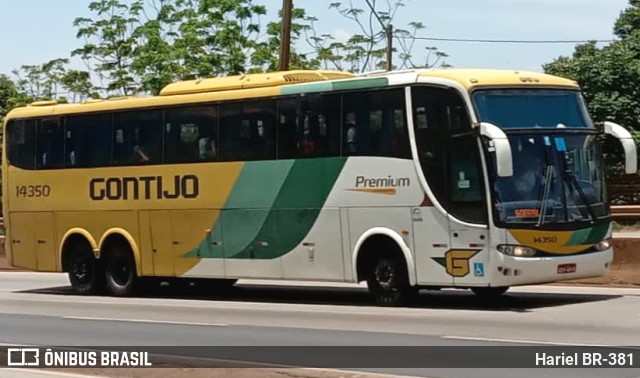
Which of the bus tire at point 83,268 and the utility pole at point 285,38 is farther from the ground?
the utility pole at point 285,38

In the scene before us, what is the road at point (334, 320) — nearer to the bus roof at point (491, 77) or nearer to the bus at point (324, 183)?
the bus at point (324, 183)

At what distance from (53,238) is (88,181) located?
5.30ft

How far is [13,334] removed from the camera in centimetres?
1585

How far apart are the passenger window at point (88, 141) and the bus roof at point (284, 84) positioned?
207 millimetres

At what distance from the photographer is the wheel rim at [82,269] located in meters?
23.7

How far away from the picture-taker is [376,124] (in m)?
18.5

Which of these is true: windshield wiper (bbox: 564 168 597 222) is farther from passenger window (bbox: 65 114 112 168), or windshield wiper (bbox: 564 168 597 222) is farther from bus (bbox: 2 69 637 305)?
passenger window (bbox: 65 114 112 168)

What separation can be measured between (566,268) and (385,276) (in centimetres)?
285

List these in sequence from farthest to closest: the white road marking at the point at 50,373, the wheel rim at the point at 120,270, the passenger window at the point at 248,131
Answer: the wheel rim at the point at 120,270 → the passenger window at the point at 248,131 → the white road marking at the point at 50,373

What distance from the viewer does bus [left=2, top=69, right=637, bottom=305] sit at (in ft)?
56.5

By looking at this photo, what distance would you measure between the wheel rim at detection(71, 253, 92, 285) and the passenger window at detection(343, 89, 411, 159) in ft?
23.5

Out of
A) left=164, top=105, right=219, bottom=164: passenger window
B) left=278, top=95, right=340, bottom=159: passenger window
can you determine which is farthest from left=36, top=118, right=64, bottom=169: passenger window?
left=278, top=95, right=340, bottom=159: passenger window

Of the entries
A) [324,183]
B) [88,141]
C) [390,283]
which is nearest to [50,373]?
[390,283]

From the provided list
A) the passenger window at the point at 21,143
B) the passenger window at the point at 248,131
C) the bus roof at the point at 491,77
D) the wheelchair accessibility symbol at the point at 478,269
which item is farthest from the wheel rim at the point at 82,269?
the wheelchair accessibility symbol at the point at 478,269
